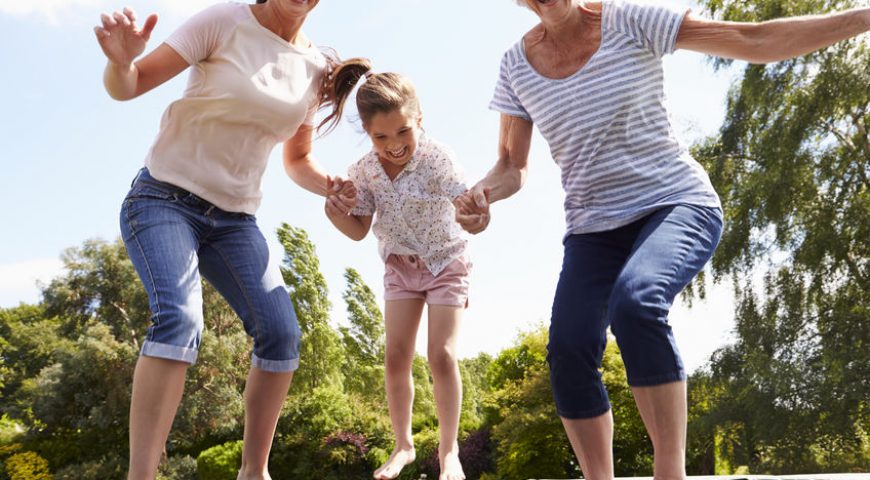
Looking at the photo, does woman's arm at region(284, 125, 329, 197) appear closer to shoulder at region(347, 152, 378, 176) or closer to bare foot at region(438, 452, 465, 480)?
shoulder at region(347, 152, 378, 176)

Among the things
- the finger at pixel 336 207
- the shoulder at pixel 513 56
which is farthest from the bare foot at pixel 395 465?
the shoulder at pixel 513 56

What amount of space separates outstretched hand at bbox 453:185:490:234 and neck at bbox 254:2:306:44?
3.07 ft

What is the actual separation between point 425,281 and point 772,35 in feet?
6.26

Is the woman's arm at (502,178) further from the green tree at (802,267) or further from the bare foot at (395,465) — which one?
the green tree at (802,267)

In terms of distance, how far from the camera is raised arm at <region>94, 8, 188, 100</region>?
2.64 metres

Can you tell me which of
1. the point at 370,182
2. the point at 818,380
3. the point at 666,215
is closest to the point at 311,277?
the point at 818,380

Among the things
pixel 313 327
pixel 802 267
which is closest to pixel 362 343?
pixel 313 327

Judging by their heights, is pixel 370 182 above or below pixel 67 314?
below

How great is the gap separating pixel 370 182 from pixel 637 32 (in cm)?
163

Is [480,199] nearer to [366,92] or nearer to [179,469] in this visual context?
[366,92]

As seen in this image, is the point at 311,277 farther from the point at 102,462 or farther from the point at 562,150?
the point at 562,150

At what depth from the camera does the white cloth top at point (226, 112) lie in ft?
9.57

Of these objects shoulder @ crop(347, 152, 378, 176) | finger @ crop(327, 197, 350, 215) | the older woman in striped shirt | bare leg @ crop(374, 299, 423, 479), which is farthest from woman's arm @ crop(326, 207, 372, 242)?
the older woman in striped shirt

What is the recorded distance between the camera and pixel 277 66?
3.13m
